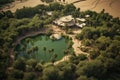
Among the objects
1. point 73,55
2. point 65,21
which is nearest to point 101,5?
point 65,21

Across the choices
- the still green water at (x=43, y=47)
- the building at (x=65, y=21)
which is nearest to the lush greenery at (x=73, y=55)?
the building at (x=65, y=21)

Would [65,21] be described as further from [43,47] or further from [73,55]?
[73,55]

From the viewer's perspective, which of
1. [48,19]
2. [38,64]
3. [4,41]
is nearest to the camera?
[38,64]

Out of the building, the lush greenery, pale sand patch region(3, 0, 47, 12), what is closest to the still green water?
the lush greenery

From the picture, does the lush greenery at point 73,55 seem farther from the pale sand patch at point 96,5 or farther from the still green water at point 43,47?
the pale sand patch at point 96,5

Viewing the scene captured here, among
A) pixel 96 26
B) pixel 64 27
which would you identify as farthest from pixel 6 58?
pixel 96 26

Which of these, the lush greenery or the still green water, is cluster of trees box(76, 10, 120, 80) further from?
the still green water

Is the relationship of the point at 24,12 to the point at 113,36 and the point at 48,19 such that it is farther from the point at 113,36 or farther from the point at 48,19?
the point at 113,36
